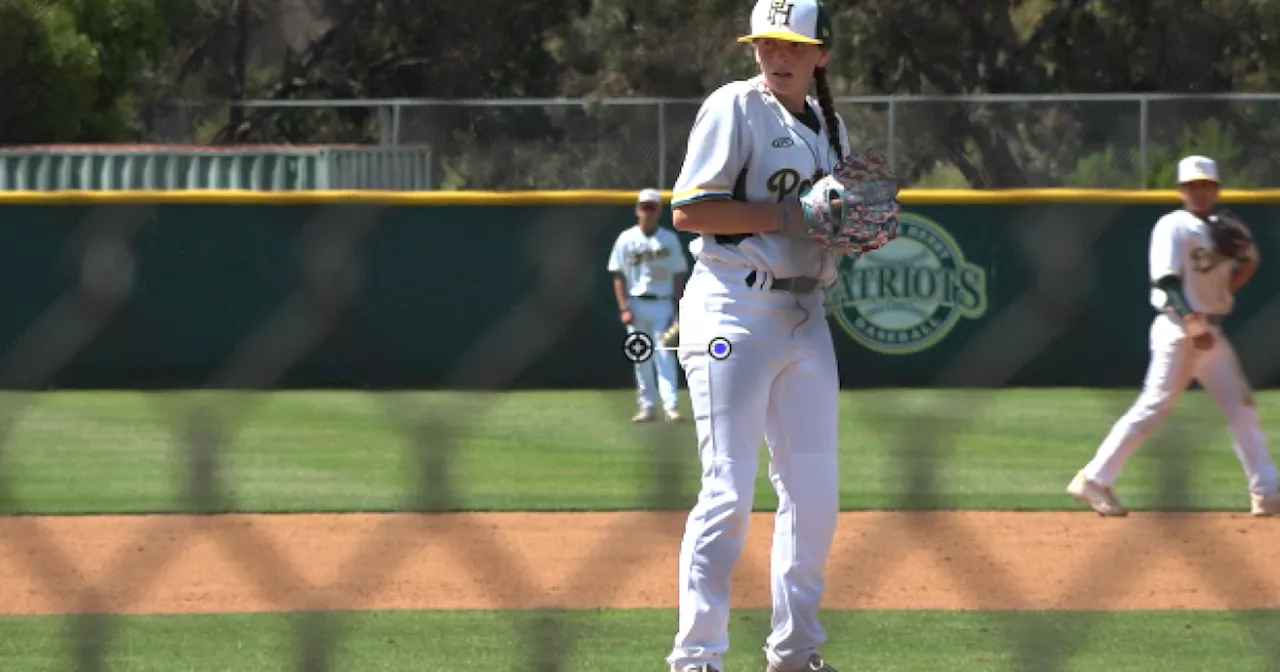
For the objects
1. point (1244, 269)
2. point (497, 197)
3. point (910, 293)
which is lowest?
point (910, 293)

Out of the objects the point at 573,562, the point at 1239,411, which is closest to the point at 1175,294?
the point at 1239,411

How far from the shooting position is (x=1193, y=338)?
26.8ft

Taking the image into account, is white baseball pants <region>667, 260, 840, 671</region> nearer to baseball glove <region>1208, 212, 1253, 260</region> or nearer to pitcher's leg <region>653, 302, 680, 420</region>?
baseball glove <region>1208, 212, 1253, 260</region>

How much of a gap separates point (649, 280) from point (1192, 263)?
4512 mm

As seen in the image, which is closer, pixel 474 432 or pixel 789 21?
pixel 789 21

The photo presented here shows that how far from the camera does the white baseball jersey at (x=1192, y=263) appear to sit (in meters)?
8.16

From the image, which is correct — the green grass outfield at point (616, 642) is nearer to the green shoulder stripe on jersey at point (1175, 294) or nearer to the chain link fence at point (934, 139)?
the green shoulder stripe on jersey at point (1175, 294)

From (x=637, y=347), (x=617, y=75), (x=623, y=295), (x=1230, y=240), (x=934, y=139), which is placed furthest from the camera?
(x=617, y=75)

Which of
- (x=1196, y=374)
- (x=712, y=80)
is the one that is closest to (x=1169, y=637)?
(x=1196, y=374)

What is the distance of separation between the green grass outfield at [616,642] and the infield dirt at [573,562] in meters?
0.26

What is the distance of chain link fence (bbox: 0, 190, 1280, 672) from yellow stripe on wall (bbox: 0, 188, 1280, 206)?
143 mm

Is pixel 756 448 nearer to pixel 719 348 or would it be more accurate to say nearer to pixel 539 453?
pixel 719 348

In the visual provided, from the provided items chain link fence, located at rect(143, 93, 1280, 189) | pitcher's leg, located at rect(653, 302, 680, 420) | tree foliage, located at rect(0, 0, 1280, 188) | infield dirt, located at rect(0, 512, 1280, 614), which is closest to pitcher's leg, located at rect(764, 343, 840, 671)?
infield dirt, located at rect(0, 512, 1280, 614)

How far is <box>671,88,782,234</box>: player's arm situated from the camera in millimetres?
4328
